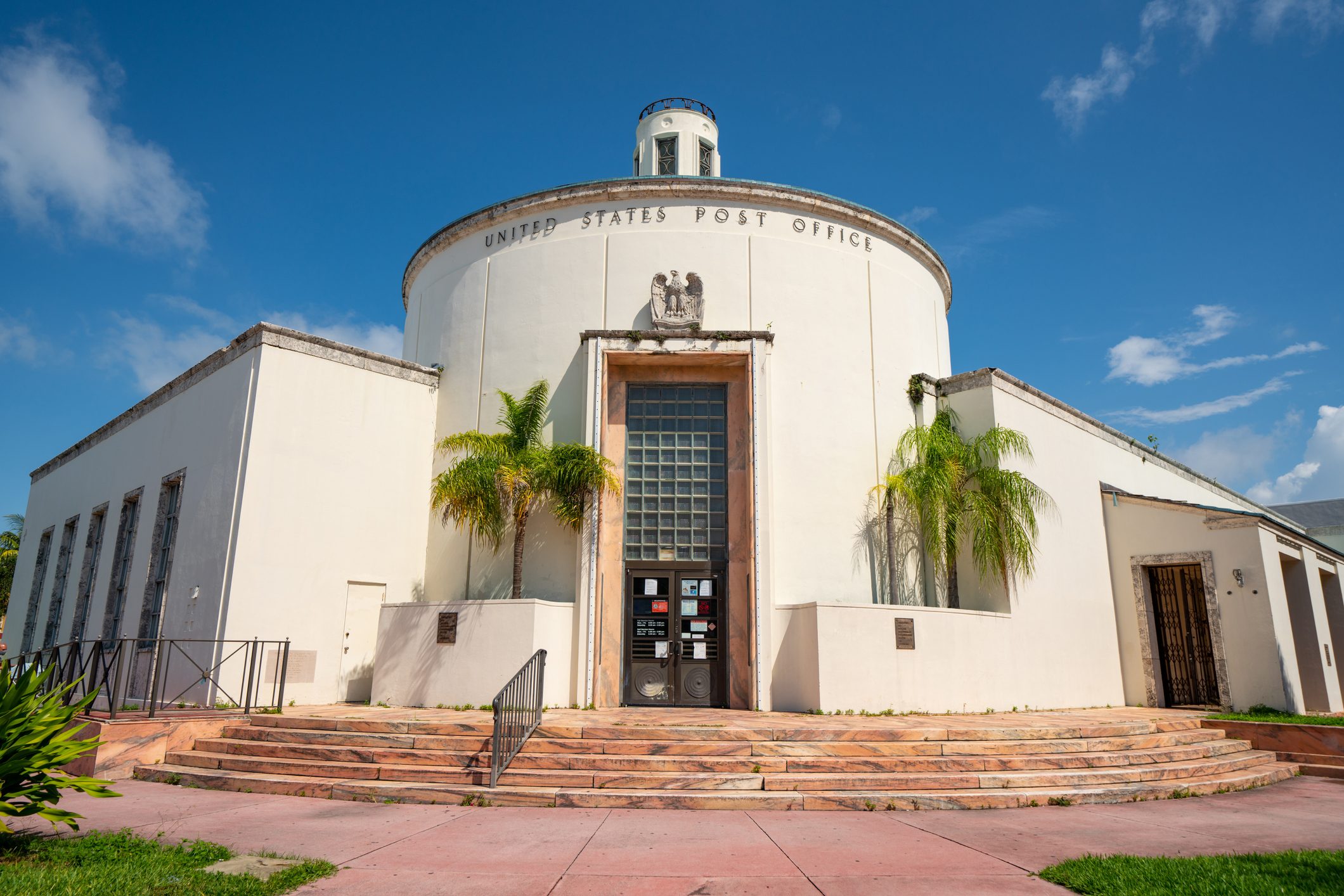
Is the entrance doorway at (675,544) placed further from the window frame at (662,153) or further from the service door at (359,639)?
the window frame at (662,153)

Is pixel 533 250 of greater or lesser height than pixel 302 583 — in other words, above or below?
above

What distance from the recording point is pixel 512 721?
10.3 metres

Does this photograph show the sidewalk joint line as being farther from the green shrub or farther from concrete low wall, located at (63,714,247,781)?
concrete low wall, located at (63,714,247,781)

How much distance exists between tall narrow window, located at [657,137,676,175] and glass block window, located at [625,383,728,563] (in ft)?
25.8

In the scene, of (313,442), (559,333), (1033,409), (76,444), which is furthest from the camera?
(76,444)

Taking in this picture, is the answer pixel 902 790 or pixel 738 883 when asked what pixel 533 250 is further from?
pixel 738 883

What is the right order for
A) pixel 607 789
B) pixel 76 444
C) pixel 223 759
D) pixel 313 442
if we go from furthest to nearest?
pixel 76 444 → pixel 313 442 → pixel 223 759 → pixel 607 789

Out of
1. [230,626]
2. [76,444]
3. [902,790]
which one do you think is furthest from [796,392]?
[76,444]

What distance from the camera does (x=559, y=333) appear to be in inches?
661

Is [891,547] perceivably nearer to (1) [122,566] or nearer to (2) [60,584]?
(1) [122,566]

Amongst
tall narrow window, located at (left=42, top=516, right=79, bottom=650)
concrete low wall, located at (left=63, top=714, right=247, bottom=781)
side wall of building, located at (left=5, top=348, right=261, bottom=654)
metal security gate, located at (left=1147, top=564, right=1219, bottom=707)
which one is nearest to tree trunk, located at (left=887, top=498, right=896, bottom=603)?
metal security gate, located at (left=1147, top=564, right=1219, bottom=707)

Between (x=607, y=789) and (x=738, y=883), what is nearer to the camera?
(x=738, y=883)

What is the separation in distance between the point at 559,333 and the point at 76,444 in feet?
51.5

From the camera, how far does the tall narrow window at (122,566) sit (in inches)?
724
